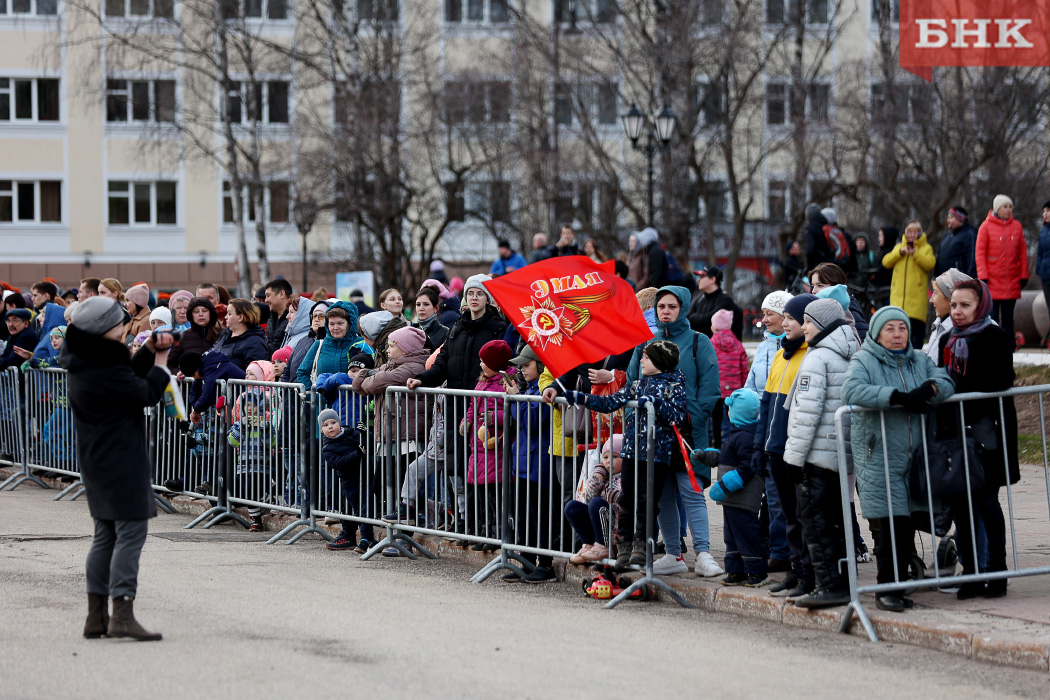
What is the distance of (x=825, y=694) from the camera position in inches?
243

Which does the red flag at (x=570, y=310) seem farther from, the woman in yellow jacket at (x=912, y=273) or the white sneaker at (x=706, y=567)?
the woman in yellow jacket at (x=912, y=273)

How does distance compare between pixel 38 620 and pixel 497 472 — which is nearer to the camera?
pixel 38 620

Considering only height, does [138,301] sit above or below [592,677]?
above

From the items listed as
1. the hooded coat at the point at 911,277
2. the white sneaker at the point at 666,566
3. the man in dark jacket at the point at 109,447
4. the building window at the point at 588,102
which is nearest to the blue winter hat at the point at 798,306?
the white sneaker at the point at 666,566

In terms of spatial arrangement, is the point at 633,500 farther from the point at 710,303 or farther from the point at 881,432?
the point at 710,303

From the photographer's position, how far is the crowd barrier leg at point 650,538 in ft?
27.4

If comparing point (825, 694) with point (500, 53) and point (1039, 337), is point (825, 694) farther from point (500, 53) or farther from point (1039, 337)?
point (500, 53)

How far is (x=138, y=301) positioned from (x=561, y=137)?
23696 millimetres

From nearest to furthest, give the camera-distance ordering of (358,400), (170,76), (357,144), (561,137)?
(358,400) < (357,144) < (561,137) < (170,76)

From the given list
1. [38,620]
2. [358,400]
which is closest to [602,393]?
[358,400]

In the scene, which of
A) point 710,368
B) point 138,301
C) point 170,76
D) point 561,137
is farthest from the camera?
point 170,76

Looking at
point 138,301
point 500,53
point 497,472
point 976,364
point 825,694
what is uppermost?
point 500,53

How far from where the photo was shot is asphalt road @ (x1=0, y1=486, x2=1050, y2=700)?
20.4 ft

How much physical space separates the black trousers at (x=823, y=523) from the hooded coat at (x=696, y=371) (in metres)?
1.29
